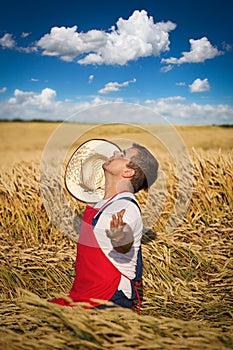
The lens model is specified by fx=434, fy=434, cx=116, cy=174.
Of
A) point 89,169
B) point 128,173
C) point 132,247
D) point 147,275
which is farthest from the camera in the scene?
point 147,275

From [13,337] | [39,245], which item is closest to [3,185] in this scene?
[39,245]

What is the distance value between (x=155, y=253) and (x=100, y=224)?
0.99 metres

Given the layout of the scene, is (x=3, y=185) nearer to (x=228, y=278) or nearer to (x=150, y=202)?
(x=150, y=202)

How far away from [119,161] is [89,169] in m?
0.32

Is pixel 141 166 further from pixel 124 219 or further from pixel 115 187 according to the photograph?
pixel 124 219

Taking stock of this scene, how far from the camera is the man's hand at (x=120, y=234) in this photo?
1.79m

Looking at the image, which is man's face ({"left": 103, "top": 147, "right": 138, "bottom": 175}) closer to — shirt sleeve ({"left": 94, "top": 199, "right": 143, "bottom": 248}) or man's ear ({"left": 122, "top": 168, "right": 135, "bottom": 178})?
man's ear ({"left": 122, "top": 168, "right": 135, "bottom": 178})

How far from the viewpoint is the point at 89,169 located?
8.02 feet

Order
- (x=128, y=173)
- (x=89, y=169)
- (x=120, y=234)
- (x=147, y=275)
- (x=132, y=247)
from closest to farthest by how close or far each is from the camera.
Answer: (x=120, y=234) < (x=132, y=247) < (x=128, y=173) < (x=89, y=169) < (x=147, y=275)

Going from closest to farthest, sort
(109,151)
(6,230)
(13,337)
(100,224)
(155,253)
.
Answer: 1. (13,337)
2. (100,224)
3. (109,151)
4. (155,253)
5. (6,230)

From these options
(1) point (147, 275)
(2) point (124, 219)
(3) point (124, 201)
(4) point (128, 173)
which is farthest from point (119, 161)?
(1) point (147, 275)

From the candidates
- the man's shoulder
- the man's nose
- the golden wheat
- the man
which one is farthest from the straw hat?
the golden wheat

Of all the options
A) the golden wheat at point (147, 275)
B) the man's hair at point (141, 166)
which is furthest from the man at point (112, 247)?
the golden wheat at point (147, 275)

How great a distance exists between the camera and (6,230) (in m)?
3.39
